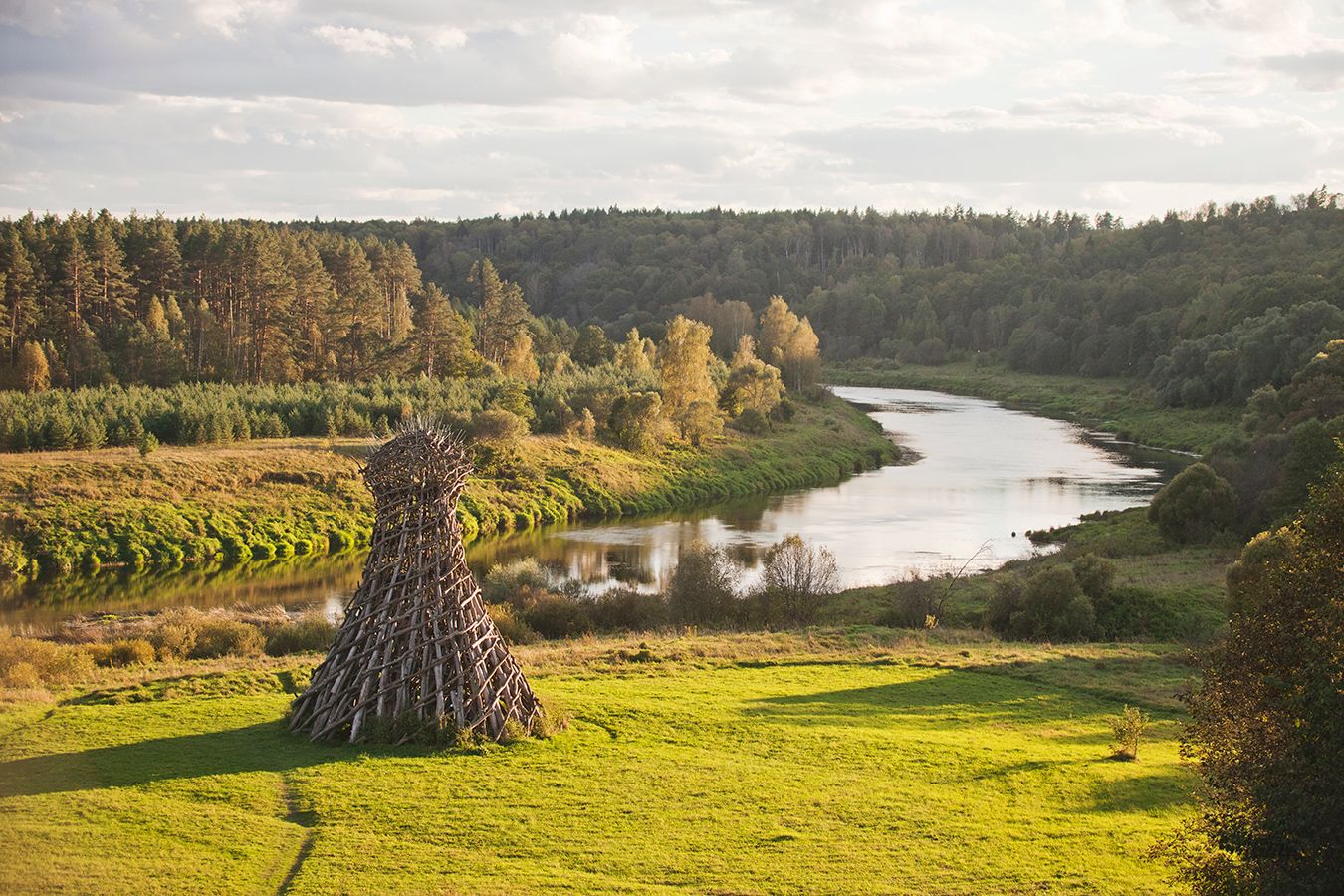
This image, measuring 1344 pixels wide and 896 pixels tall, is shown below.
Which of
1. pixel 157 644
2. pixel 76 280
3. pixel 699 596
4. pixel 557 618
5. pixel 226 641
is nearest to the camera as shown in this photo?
pixel 157 644

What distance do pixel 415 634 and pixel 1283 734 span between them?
1223cm

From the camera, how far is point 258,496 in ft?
177

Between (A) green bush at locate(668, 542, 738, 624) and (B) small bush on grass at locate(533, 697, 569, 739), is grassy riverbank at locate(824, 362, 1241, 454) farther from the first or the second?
(B) small bush on grass at locate(533, 697, 569, 739)

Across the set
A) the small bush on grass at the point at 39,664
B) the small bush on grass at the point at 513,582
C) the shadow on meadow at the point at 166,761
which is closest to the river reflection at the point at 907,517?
the small bush on grass at the point at 513,582

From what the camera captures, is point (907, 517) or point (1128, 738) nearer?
point (1128, 738)

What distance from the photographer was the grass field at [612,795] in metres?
14.0

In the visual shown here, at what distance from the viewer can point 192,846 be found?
14367mm

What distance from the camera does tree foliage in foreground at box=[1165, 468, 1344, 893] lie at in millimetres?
11570

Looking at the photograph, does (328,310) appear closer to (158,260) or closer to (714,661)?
(158,260)

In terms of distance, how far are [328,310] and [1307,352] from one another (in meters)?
71.1

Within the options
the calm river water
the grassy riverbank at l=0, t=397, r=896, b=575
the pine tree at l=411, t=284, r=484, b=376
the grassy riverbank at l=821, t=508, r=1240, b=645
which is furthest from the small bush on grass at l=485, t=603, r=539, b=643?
the pine tree at l=411, t=284, r=484, b=376

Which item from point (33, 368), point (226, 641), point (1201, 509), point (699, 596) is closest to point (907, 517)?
point (1201, 509)

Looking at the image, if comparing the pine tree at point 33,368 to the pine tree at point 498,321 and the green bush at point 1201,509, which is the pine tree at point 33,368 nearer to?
the pine tree at point 498,321

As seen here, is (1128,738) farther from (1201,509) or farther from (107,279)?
(107,279)
